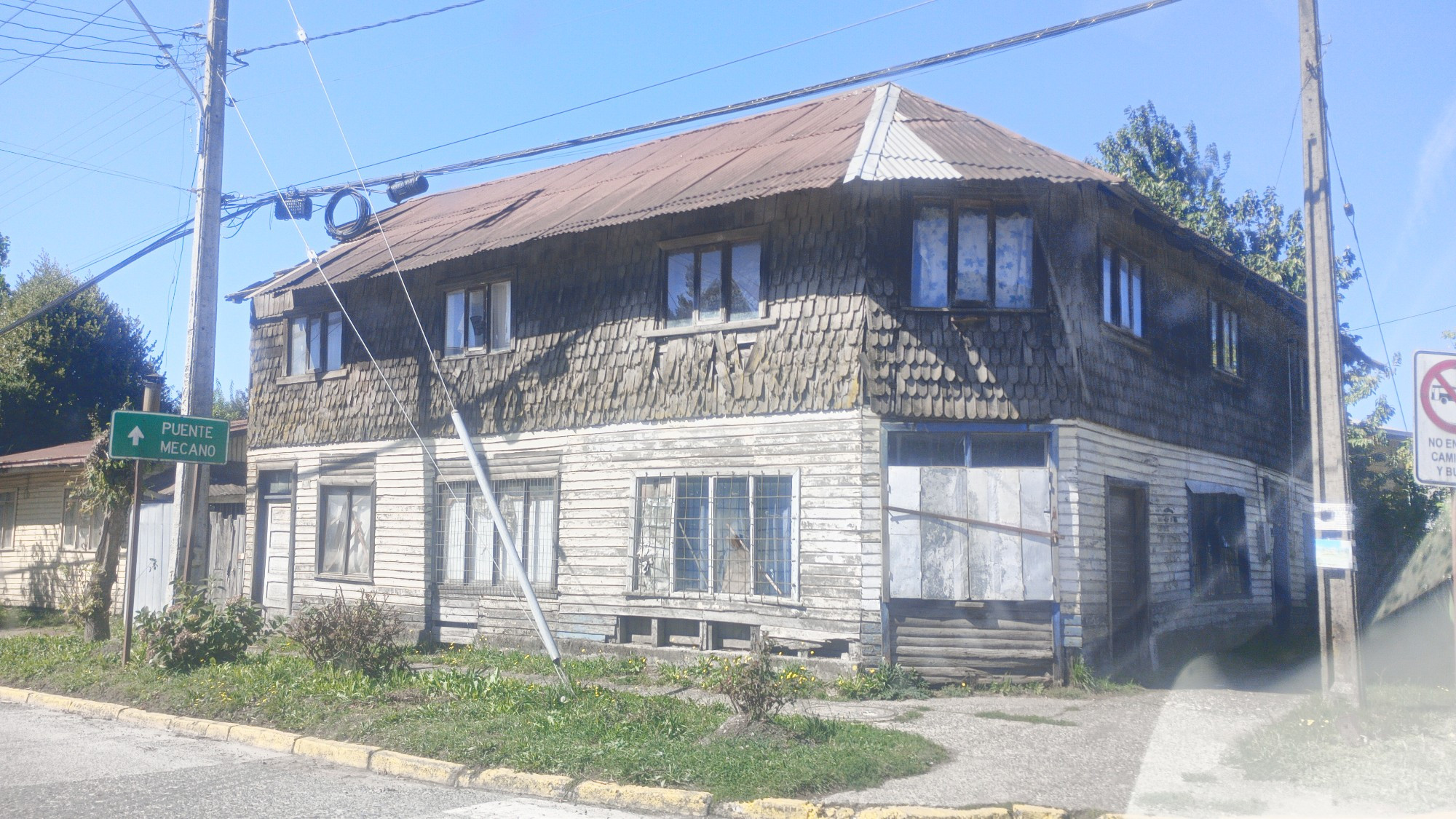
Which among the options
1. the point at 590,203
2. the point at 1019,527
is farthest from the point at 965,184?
the point at 590,203

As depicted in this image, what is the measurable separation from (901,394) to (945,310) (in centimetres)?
104

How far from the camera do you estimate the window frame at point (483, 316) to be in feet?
50.2

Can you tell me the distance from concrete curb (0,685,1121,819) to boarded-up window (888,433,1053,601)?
206 inches

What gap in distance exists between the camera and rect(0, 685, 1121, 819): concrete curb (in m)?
6.48

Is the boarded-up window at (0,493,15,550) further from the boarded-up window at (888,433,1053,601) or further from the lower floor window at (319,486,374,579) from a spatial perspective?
the boarded-up window at (888,433,1053,601)

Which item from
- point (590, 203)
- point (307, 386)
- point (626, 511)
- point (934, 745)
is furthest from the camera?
point (307, 386)

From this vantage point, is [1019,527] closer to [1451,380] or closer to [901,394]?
[901,394]

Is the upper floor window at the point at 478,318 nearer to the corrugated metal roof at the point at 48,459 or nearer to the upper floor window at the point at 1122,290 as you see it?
the upper floor window at the point at 1122,290

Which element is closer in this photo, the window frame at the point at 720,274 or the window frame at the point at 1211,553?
the window frame at the point at 720,274

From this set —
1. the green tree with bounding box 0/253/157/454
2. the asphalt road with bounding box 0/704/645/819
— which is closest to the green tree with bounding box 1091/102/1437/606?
A: the asphalt road with bounding box 0/704/645/819

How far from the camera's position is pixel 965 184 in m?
12.1

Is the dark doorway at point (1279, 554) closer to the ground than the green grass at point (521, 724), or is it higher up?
higher up

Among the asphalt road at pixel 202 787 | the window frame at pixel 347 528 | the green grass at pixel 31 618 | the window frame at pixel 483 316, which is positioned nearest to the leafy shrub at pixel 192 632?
the asphalt road at pixel 202 787

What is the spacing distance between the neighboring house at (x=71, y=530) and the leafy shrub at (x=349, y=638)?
8.82 meters
